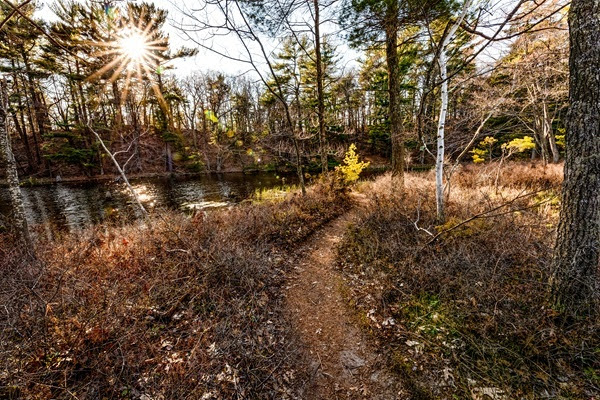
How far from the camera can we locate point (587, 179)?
98.9 inches

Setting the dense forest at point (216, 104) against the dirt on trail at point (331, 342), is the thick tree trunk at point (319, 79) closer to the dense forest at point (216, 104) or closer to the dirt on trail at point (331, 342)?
the dense forest at point (216, 104)

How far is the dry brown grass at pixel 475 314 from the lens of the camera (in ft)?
7.90

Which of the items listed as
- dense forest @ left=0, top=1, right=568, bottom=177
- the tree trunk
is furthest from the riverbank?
the tree trunk

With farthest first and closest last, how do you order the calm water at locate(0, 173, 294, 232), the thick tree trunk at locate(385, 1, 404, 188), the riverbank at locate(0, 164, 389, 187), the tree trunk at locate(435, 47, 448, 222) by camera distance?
1. the riverbank at locate(0, 164, 389, 187)
2. the calm water at locate(0, 173, 294, 232)
3. the thick tree trunk at locate(385, 1, 404, 188)
4. the tree trunk at locate(435, 47, 448, 222)

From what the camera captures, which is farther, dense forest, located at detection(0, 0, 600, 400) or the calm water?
the calm water

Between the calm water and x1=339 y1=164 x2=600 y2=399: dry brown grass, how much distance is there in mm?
7395

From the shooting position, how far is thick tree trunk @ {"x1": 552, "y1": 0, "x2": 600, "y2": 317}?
2367 mm

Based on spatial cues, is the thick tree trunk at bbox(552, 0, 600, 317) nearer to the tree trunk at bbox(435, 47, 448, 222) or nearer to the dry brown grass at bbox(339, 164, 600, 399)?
the dry brown grass at bbox(339, 164, 600, 399)

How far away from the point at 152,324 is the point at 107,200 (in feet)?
48.5

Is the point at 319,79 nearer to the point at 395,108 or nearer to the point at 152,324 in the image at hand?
the point at 395,108

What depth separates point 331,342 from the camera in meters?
3.40

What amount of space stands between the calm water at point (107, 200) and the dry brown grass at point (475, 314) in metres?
7.40

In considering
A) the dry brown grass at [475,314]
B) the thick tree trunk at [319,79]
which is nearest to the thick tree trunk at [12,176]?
the dry brown grass at [475,314]

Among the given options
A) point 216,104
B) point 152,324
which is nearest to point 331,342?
point 152,324
